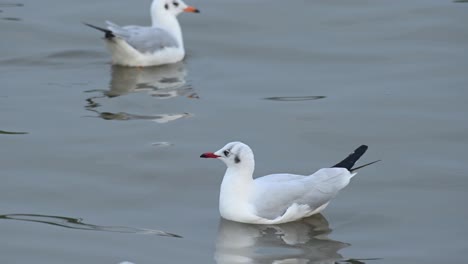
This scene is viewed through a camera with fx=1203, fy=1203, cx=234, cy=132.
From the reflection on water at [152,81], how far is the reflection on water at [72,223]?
3996 millimetres

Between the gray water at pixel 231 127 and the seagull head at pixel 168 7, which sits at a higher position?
the seagull head at pixel 168 7

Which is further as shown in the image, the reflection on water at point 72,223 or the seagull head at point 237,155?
the seagull head at point 237,155

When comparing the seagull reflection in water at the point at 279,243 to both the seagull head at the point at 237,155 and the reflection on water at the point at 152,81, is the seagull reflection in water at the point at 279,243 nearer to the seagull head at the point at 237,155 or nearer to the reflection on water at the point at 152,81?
the seagull head at the point at 237,155

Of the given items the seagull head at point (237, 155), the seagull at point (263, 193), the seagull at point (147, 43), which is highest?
the seagull at point (147, 43)

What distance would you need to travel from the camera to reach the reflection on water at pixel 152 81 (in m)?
13.6

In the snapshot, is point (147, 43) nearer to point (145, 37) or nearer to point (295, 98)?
point (145, 37)

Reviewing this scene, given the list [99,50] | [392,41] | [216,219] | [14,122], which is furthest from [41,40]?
[216,219]

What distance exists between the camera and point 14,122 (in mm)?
12273

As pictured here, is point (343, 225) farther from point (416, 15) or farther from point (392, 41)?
point (416, 15)

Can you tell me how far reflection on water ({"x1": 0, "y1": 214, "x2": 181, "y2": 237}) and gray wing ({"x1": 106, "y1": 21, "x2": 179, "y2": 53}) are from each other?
5.45 meters

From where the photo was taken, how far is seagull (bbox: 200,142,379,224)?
31.7 feet

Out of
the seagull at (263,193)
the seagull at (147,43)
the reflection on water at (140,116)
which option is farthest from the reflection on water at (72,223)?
the seagull at (147,43)

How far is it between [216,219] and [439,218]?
1.80 m

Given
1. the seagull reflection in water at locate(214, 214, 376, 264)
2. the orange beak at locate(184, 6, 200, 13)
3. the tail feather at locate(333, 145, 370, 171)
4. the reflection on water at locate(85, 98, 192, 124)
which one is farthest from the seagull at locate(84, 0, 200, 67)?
the seagull reflection in water at locate(214, 214, 376, 264)
